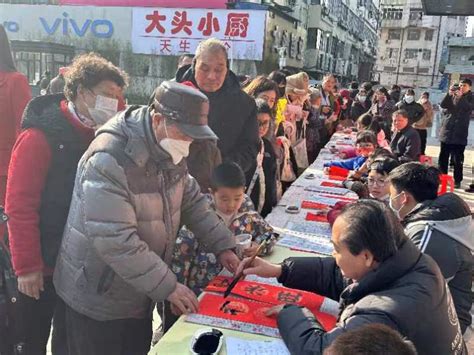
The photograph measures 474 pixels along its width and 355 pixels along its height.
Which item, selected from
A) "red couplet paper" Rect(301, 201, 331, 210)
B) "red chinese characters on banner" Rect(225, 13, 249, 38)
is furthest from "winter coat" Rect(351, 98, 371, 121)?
"red chinese characters on banner" Rect(225, 13, 249, 38)

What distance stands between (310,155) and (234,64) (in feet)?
41.8

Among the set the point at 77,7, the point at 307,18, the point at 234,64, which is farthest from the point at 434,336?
the point at 307,18

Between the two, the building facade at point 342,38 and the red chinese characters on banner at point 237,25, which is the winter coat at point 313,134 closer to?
the red chinese characters on banner at point 237,25

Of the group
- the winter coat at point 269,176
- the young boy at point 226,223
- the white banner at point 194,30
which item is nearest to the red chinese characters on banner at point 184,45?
the white banner at point 194,30

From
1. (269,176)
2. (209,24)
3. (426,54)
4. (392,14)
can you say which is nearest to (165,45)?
(209,24)

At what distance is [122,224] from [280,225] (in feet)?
5.42

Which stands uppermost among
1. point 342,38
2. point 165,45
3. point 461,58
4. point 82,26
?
point 342,38

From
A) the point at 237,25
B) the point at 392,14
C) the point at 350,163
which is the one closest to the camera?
the point at 350,163

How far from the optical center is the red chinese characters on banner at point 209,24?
17672 mm

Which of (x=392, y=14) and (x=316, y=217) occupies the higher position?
(x=392, y=14)

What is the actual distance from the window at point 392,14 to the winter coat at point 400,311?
160ft

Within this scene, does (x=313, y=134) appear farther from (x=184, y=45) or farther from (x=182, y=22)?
(x=182, y=22)

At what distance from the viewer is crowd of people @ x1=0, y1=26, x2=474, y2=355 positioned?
4.75 feet

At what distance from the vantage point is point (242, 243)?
2098mm
